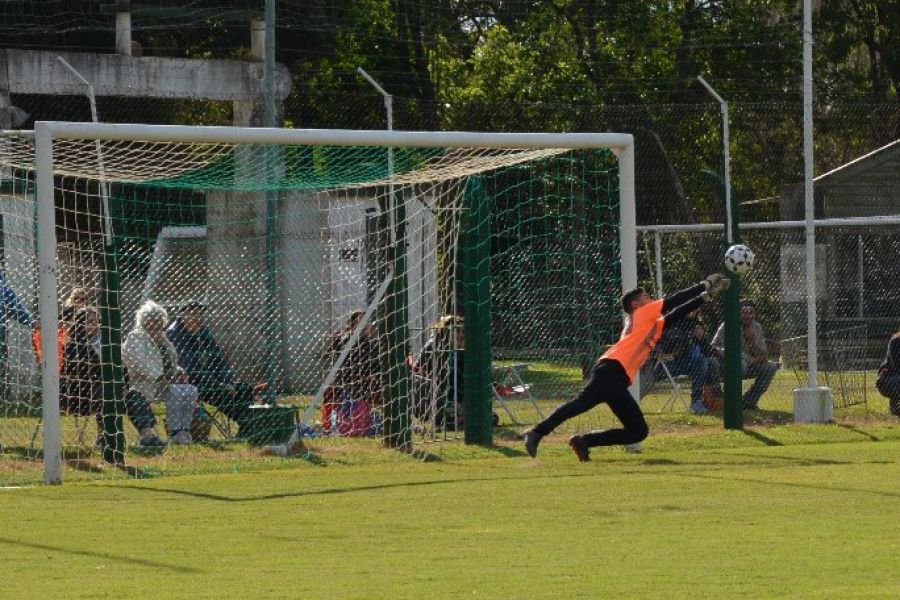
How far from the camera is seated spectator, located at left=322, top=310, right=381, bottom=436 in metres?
16.5

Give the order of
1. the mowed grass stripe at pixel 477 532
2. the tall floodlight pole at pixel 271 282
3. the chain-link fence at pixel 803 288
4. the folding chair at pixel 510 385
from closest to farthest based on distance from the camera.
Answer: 1. the mowed grass stripe at pixel 477 532
2. the tall floodlight pole at pixel 271 282
3. the folding chair at pixel 510 385
4. the chain-link fence at pixel 803 288

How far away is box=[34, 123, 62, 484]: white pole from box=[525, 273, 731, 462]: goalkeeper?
12.9 feet

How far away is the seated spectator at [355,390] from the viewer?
16547 millimetres

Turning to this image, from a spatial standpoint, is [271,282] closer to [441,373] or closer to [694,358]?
[441,373]

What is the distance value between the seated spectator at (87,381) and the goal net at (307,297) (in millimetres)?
21

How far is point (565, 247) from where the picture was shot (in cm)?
1909

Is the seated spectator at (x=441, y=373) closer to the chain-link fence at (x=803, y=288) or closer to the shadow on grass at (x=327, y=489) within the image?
the shadow on grass at (x=327, y=489)

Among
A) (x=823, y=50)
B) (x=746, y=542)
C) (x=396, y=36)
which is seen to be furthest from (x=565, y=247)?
(x=823, y=50)

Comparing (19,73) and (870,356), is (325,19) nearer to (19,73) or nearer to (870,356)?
(19,73)

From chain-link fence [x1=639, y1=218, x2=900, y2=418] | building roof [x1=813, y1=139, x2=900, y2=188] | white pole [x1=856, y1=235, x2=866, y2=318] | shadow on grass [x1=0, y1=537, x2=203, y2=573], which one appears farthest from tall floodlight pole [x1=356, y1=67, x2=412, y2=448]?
building roof [x1=813, y1=139, x2=900, y2=188]

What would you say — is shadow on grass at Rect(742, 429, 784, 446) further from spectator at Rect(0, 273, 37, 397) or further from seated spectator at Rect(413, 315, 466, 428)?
spectator at Rect(0, 273, 37, 397)

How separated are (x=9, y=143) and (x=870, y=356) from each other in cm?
1075

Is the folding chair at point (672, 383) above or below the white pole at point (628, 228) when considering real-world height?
below

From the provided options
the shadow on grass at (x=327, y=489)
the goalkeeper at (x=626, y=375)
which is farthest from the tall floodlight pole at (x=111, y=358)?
the goalkeeper at (x=626, y=375)
